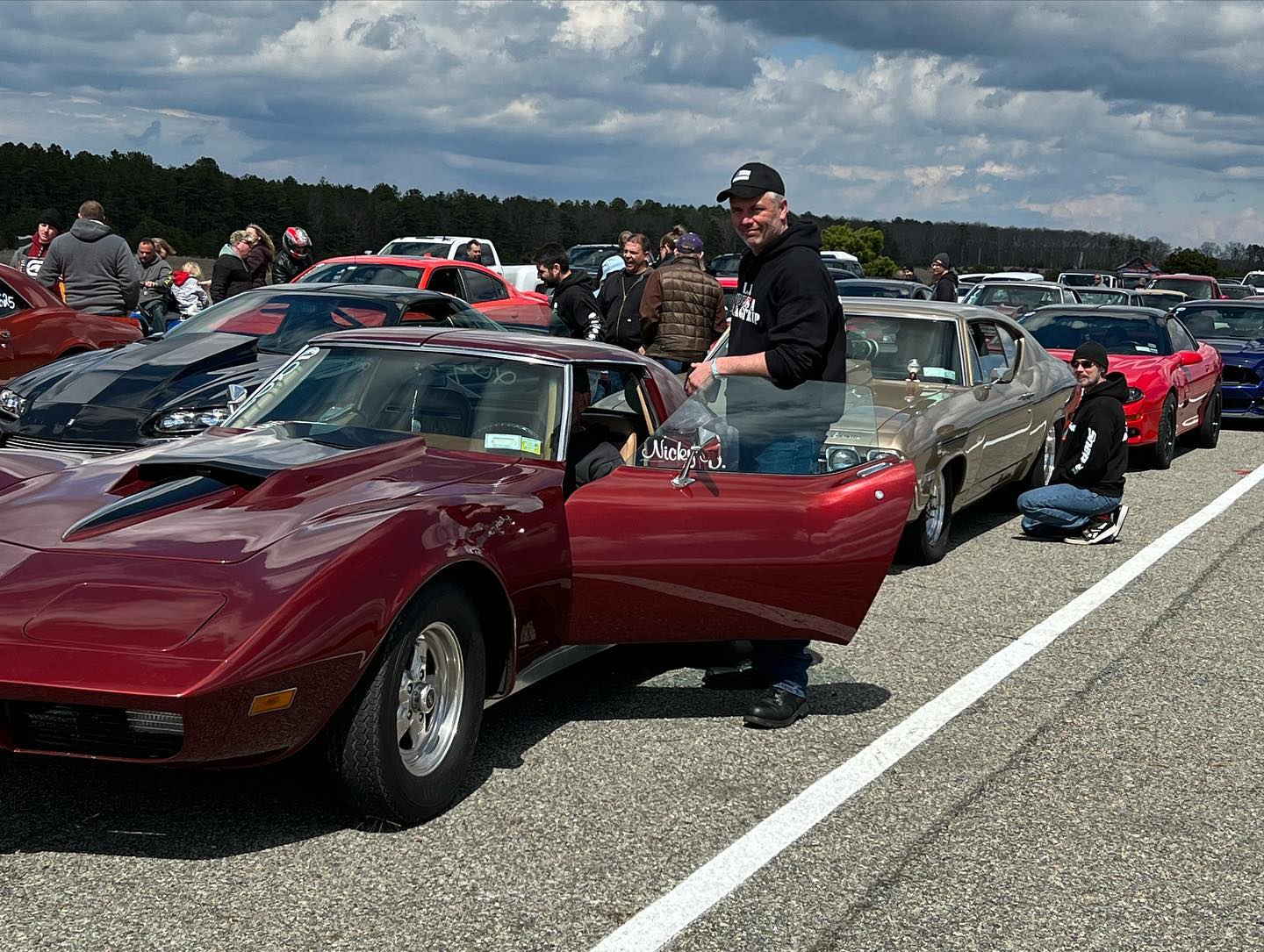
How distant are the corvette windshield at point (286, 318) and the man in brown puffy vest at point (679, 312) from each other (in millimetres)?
1905

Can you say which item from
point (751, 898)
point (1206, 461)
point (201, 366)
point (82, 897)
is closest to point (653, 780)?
point (751, 898)

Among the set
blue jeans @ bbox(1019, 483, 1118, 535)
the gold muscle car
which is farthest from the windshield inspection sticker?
blue jeans @ bbox(1019, 483, 1118, 535)

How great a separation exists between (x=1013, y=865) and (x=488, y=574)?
1785 mm

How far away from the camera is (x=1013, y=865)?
4258 millimetres

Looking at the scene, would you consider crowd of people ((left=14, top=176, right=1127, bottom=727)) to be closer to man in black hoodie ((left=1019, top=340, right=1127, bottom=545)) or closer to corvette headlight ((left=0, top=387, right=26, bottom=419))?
man in black hoodie ((left=1019, top=340, right=1127, bottom=545))

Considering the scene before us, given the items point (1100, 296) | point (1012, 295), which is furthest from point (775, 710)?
point (1100, 296)

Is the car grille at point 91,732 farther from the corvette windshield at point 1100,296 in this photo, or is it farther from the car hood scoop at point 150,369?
the corvette windshield at point 1100,296

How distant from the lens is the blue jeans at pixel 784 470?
5.30 m

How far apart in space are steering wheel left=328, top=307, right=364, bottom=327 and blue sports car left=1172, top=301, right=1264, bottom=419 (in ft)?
33.3

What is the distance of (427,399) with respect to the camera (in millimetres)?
5574

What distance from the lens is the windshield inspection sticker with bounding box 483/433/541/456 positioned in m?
5.35

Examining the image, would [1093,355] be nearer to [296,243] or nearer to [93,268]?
[296,243]

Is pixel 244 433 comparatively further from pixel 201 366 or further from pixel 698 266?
pixel 698 266

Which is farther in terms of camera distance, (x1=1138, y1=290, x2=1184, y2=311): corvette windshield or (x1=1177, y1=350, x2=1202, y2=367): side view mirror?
(x1=1138, y1=290, x2=1184, y2=311): corvette windshield
